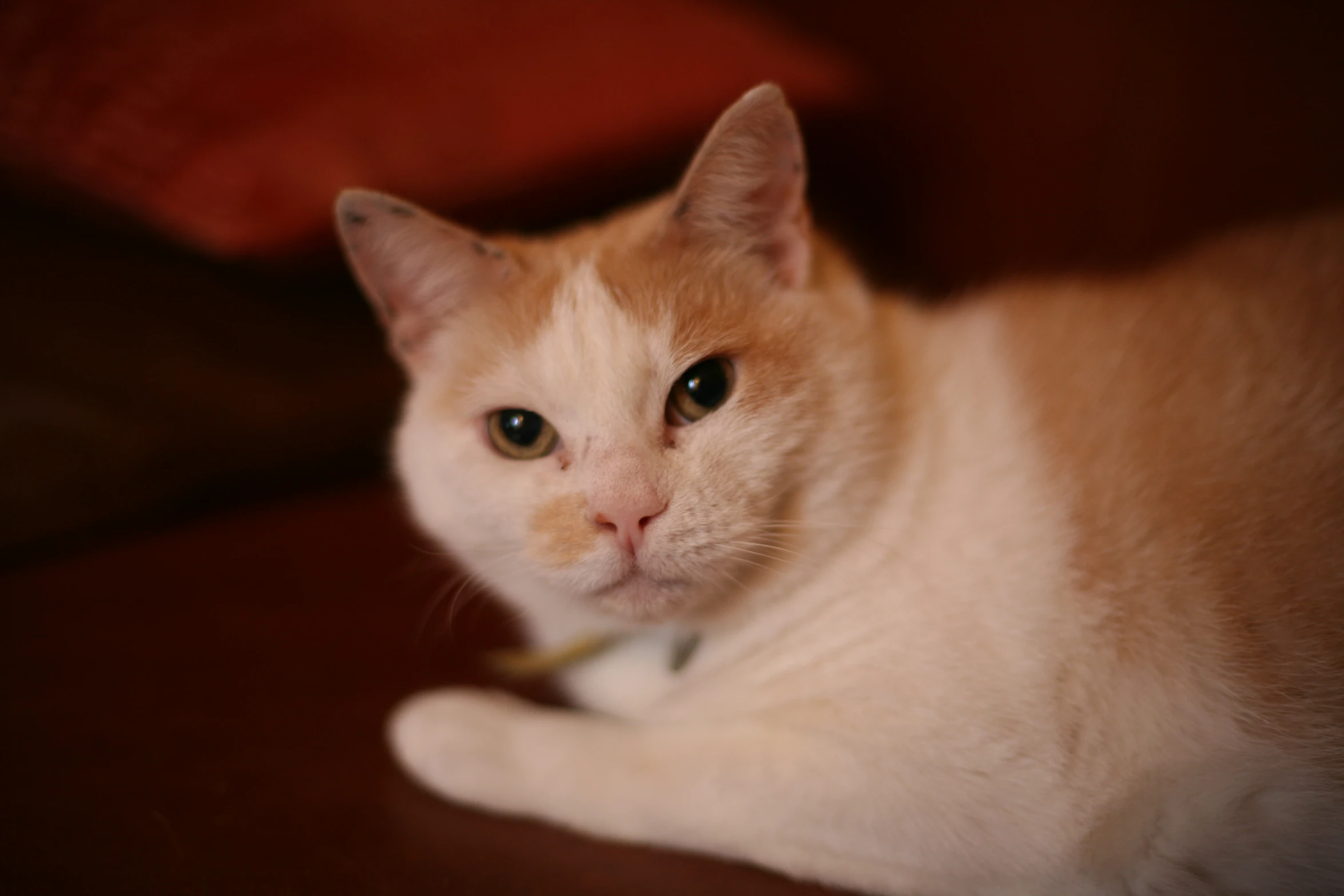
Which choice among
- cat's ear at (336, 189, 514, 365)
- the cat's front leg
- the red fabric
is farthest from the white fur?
the red fabric

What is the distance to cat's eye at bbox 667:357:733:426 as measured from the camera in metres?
1.10

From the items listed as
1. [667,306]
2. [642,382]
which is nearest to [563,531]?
[642,382]

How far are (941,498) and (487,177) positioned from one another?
4.12 ft

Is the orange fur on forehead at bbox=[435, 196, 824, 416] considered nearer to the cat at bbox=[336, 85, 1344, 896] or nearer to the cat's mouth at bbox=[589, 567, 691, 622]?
the cat at bbox=[336, 85, 1344, 896]

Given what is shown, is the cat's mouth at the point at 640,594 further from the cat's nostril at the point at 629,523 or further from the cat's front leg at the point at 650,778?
the cat's front leg at the point at 650,778

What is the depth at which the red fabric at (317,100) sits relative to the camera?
5.78 ft

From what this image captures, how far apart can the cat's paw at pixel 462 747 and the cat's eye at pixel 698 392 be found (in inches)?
21.1

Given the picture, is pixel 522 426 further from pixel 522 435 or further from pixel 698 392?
pixel 698 392

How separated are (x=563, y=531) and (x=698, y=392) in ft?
0.84

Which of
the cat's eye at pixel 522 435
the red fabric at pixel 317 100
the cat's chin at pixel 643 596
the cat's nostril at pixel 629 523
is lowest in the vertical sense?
the cat's chin at pixel 643 596

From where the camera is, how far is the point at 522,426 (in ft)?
3.73

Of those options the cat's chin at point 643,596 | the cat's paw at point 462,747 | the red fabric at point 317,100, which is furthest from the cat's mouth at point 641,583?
the red fabric at point 317,100

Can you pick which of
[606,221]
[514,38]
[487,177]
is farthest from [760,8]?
[606,221]

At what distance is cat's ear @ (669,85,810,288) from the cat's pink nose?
409 millimetres
